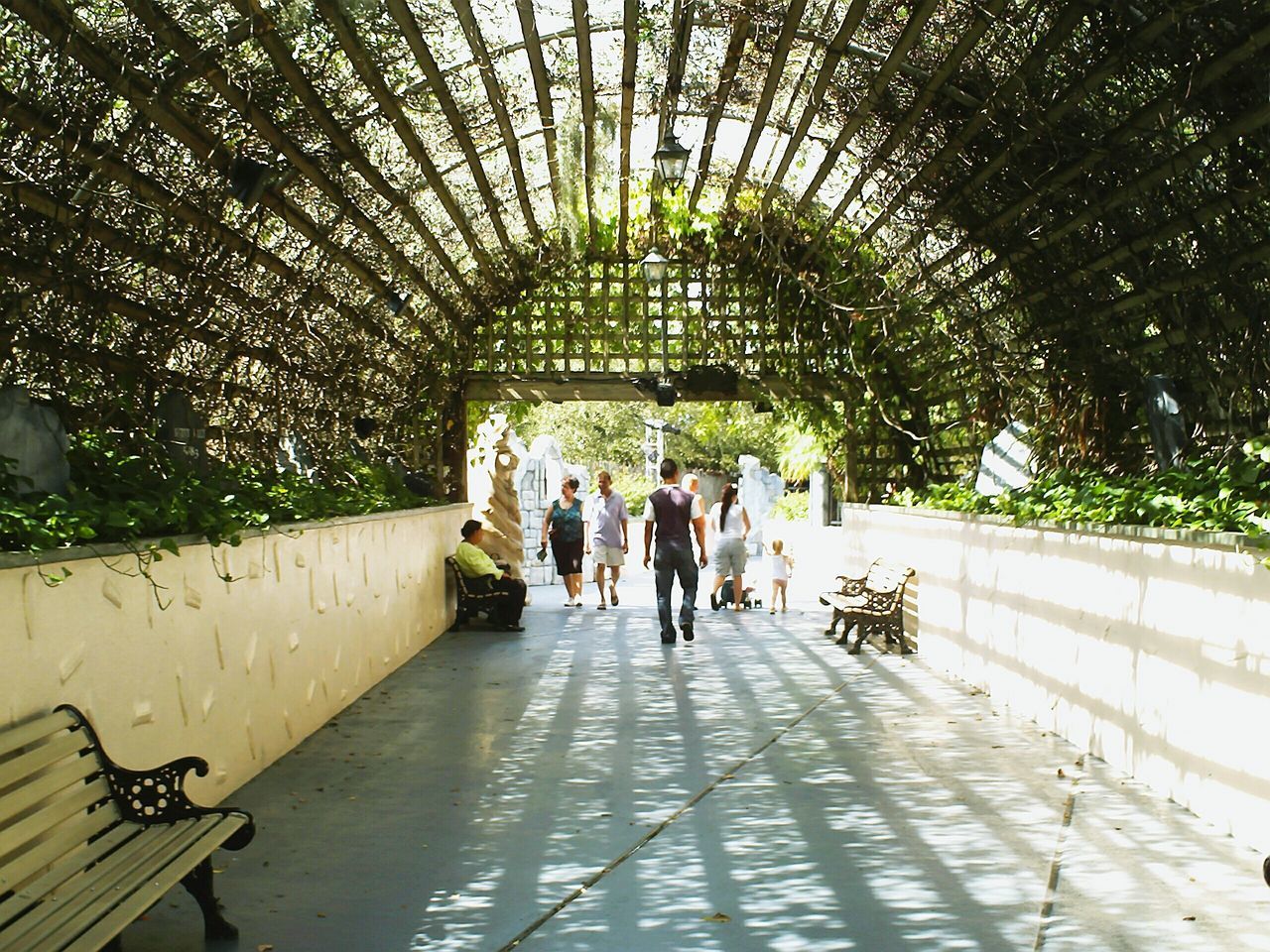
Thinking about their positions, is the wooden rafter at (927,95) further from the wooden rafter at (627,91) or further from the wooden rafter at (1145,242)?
the wooden rafter at (627,91)

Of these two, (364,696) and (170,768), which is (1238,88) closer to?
(170,768)

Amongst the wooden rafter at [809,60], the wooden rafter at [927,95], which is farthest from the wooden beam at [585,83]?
the wooden rafter at [927,95]

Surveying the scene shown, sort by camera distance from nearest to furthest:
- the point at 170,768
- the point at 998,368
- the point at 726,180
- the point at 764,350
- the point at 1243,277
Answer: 1. the point at 170,768
2. the point at 1243,277
3. the point at 998,368
4. the point at 726,180
5. the point at 764,350

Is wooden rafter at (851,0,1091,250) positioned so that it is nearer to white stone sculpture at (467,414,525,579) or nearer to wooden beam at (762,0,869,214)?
wooden beam at (762,0,869,214)

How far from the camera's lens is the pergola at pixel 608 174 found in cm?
568

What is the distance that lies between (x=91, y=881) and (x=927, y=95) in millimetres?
5657

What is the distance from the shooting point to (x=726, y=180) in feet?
39.9

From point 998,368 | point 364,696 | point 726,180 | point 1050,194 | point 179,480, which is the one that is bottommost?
point 364,696

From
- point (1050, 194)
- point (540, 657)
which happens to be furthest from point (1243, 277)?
point (540, 657)

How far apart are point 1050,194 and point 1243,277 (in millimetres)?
1425

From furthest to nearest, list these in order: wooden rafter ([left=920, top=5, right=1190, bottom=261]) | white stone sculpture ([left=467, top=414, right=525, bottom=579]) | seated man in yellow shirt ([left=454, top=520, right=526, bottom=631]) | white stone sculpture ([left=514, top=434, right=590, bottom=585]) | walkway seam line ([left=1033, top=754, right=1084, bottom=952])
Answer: white stone sculpture ([left=514, top=434, right=590, bottom=585])
white stone sculpture ([left=467, top=414, right=525, bottom=579])
seated man in yellow shirt ([left=454, top=520, right=526, bottom=631])
wooden rafter ([left=920, top=5, right=1190, bottom=261])
walkway seam line ([left=1033, top=754, right=1084, bottom=952])

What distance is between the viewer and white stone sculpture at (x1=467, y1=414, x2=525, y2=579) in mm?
17250

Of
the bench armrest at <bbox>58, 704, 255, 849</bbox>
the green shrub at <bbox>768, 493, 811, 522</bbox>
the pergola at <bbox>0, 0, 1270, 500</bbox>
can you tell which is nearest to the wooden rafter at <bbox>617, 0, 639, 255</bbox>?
the pergola at <bbox>0, 0, 1270, 500</bbox>

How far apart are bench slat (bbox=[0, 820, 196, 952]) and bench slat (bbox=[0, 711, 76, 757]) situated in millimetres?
338
